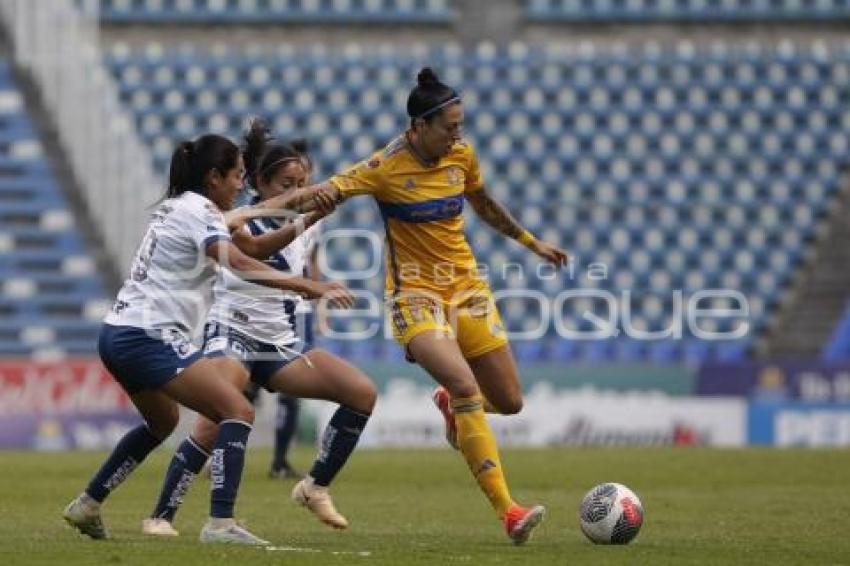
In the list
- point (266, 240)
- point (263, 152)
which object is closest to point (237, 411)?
point (266, 240)

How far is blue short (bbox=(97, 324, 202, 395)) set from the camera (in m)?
8.70

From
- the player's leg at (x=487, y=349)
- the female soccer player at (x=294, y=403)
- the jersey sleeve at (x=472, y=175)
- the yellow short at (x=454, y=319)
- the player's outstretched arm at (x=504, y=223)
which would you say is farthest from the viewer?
the female soccer player at (x=294, y=403)

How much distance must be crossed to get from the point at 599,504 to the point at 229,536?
1922 millimetres

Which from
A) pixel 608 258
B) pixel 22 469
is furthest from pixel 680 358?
pixel 22 469

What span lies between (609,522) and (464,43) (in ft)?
70.7

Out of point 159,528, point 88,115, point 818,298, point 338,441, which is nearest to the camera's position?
point 159,528

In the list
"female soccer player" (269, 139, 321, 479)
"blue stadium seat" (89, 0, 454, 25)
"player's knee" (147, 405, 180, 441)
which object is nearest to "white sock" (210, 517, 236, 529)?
"player's knee" (147, 405, 180, 441)

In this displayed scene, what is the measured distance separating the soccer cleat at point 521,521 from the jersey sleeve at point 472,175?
2095 mm

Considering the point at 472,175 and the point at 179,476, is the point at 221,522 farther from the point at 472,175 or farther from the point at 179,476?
the point at 472,175

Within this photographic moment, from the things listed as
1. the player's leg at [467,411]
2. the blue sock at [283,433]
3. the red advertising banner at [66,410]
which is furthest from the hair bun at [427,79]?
the red advertising banner at [66,410]

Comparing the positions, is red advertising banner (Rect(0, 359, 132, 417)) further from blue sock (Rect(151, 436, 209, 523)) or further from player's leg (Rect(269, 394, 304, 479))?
blue sock (Rect(151, 436, 209, 523))

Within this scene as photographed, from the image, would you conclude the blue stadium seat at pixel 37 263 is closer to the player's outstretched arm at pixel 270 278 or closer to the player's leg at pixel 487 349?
the player's leg at pixel 487 349

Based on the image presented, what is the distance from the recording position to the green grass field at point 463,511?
8422 mm

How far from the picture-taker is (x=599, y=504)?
30.5 feet
